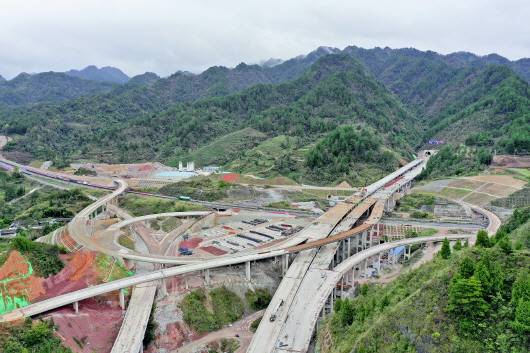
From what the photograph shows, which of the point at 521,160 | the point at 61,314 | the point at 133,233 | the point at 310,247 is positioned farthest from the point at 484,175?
the point at 61,314

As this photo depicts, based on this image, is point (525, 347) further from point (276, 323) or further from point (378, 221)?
point (378, 221)

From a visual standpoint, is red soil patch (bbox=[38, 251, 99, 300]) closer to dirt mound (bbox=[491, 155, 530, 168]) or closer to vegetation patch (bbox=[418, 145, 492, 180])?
vegetation patch (bbox=[418, 145, 492, 180])

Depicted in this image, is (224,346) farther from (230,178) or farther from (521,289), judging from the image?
(230,178)

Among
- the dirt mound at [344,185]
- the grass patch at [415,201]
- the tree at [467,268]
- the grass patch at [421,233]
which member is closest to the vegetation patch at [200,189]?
the dirt mound at [344,185]

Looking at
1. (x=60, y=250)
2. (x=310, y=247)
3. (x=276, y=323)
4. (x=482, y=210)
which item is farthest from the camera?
(x=482, y=210)

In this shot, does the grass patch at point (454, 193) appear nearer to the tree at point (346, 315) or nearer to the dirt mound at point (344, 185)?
the dirt mound at point (344, 185)

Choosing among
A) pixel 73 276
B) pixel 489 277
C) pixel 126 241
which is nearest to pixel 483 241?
pixel 489 277

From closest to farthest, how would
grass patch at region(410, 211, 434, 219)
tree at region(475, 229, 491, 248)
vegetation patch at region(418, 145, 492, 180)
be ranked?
tree at region(475, 229, 491, 248)
grass patch at region(410, 211, 434, 219)
vegetation patch at region(418, 145, 492, 180)

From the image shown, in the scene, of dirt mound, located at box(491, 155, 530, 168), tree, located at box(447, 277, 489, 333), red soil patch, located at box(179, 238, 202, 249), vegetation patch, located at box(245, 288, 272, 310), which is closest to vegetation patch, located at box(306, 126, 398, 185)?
dirt mound, located at box(491, 155, 530, 168)
